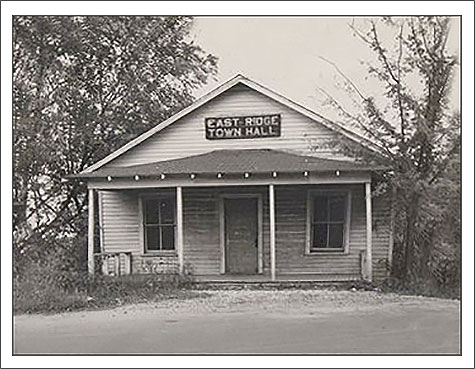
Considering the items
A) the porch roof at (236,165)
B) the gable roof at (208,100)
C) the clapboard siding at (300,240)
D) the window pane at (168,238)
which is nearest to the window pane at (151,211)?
the window pane at (168,238)

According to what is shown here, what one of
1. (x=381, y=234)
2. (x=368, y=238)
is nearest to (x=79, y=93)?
(x=368, y=238)

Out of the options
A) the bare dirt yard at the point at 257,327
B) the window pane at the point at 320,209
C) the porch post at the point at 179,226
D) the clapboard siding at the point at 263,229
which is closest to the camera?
the bare dirt yard at the point at 257,327

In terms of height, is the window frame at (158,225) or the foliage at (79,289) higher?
the window frame at (158,225)

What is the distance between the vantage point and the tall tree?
1416 cm

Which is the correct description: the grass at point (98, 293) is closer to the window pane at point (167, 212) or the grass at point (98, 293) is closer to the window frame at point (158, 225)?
the window frame at point (158, 225)

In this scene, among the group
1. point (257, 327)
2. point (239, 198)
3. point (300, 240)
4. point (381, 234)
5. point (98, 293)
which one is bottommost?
point (257, 327)

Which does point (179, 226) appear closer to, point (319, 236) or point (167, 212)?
point (167, 212)

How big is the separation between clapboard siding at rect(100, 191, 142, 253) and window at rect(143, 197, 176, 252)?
7.5 inches

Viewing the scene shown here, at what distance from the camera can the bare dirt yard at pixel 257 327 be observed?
11.0 metres

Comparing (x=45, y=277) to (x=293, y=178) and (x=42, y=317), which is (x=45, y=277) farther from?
(x=293, y=178)

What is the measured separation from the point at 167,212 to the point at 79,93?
2826mm

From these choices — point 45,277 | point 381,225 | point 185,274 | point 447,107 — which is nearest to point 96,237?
point 185,274

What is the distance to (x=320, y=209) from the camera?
1691 cm

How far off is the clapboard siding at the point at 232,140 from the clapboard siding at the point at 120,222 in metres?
0.81
